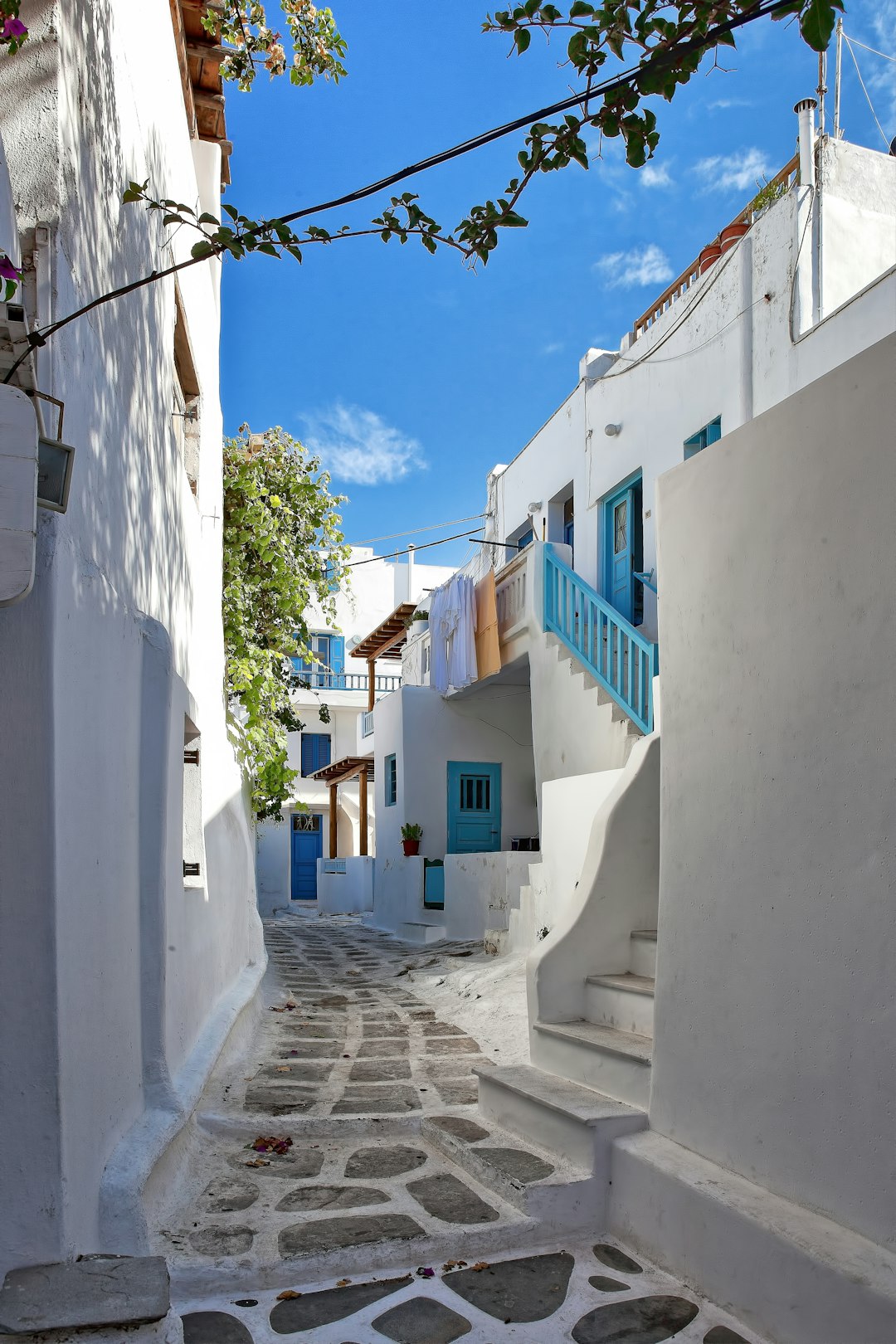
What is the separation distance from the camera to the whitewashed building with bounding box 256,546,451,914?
834 inches

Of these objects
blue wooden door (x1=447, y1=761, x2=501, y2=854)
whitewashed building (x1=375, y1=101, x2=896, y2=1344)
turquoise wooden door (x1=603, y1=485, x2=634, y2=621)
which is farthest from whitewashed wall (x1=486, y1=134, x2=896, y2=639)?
whitewashed building (x1=375, y1=101, x2=896, y2=1344)

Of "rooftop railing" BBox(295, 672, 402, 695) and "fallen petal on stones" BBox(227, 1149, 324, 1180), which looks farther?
"rooftop railing" BBox(295, 672, 402, 695)

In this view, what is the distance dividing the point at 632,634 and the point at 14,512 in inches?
299

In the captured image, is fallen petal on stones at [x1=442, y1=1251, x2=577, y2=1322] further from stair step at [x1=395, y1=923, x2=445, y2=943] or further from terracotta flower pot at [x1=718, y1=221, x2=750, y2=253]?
stair step at [x1=395, y1=923, x2=445, y2=943]

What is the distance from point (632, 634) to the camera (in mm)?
9453

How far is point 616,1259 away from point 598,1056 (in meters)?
0.98

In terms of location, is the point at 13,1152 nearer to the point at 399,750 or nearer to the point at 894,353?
the point at 894,353

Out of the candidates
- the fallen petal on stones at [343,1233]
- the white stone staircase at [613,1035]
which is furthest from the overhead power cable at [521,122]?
the white stone staircase at [613,1035]

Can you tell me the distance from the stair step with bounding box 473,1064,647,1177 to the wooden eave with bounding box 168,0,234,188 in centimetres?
571

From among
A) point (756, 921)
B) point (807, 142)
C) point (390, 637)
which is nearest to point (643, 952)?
point (756, 921)

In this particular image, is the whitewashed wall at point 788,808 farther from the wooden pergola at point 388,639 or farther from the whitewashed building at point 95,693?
the wooden pergola at point 388,639

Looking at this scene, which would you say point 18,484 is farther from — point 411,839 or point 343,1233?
point 411,839

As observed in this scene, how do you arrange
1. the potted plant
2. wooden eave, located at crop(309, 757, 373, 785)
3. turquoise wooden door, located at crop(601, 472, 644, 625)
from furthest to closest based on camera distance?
wooden eave, located at crop(309, 757, 373, 785) → the potted plant → turquoise wooden door, located at crop(601, 472, 644, 625)

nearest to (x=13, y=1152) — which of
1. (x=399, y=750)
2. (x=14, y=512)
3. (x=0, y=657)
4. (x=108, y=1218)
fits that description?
(x=108, y=1218)
